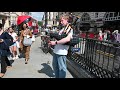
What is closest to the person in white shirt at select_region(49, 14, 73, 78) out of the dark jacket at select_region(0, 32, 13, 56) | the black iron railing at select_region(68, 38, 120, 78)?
the black iron railing at select_region(68, 38, 120, 78)

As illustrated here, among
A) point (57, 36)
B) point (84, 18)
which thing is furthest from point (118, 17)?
point (57, 36)

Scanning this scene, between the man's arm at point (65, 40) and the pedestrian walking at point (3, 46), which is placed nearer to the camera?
the man's arm at point (65, 40)

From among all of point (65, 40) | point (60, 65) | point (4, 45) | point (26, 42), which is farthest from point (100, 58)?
point (26, 42)

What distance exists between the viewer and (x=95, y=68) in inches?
229

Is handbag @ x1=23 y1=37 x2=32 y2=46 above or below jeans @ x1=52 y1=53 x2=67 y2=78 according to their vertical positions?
above

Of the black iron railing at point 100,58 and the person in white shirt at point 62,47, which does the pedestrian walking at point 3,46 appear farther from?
the black iron railing at point 100,58

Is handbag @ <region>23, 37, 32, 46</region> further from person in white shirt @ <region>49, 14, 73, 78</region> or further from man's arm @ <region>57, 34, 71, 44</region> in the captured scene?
man's arm @ <region>57, 34, 71, 44</region>

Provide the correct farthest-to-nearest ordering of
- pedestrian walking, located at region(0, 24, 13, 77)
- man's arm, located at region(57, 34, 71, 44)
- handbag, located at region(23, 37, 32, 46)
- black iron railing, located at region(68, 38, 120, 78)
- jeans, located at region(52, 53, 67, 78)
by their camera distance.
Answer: handbag, located at region(23, 37, 32, 46)
pedestrian walking, located at region(0, 24, 13, 77)
black iron railing, located at region(68, 38, 120, 78)
jeans, located at region(52, 53, 67, 78)
man's arm, located at region(57, 34, 71, 44)

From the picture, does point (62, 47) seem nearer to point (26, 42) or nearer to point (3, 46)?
point (3, 46)

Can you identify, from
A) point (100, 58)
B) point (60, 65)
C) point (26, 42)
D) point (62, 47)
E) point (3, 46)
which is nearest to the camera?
point (62, 47)

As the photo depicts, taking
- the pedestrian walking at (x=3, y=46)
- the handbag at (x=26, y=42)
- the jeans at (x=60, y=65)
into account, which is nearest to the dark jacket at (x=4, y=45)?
the pedestrian walking at (x=3, y=46)
